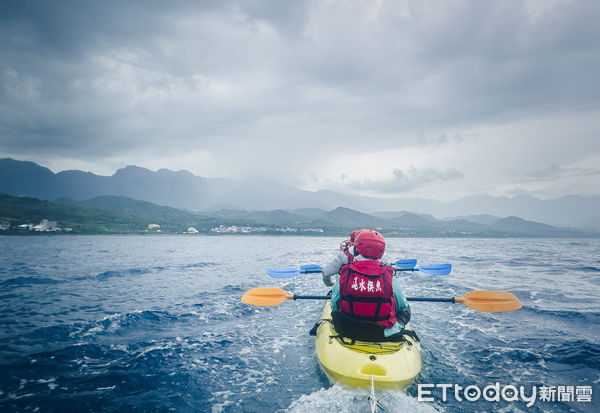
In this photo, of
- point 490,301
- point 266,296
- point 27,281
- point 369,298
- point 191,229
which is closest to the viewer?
point 369,298

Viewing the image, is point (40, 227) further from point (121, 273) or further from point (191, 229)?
point (121, 273)

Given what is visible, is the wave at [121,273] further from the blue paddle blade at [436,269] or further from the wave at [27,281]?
the blue paddle blade at [436,269]

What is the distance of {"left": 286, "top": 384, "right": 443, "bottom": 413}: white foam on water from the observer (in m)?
4.70

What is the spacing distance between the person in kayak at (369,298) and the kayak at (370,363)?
24 centimetres

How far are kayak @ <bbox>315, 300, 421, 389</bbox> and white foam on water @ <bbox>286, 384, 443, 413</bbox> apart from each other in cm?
13

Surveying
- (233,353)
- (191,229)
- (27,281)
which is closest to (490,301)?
(233,353)

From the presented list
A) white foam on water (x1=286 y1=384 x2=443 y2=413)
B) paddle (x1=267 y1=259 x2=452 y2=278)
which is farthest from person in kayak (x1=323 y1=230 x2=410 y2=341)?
paddle (x1=267 y1=259 x2=452 y2=278)

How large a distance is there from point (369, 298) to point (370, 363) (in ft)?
3.94

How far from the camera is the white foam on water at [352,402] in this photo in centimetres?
470

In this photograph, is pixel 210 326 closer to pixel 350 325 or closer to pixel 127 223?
pixel 350 325

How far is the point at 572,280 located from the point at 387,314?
23.5m

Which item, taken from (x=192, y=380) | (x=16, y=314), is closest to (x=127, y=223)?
(x=16, y=314)

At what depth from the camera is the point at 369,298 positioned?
18.0ft

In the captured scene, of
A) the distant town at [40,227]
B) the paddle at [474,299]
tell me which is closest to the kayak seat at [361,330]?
the paddle at [474,299]
